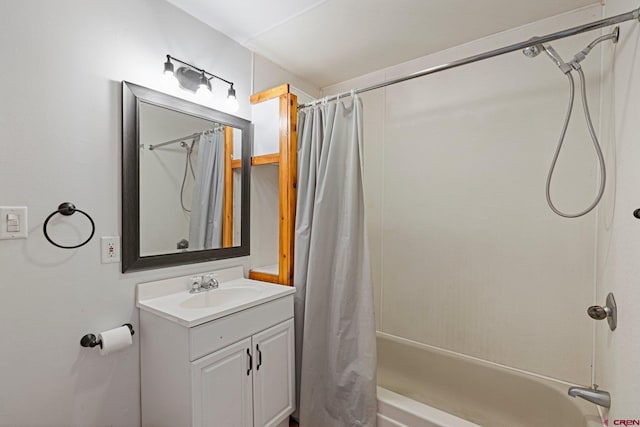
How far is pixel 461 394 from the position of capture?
2000 mm

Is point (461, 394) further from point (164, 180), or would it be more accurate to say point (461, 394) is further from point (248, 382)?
point (164, 180)

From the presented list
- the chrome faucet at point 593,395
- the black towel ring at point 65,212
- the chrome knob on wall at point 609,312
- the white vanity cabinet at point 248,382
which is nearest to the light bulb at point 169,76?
the black towel ring at point 65,212

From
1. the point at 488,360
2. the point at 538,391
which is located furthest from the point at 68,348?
the point at 538,391

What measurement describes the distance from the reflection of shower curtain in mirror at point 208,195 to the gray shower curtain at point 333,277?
0.53 meters

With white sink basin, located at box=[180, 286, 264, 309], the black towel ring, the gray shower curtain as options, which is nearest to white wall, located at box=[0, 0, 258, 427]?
the black towel ring

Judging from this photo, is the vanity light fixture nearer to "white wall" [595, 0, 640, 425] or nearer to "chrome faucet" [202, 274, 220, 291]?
"chrome faucet" [202, 274, 220, 291]

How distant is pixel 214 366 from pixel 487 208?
197 centimetres

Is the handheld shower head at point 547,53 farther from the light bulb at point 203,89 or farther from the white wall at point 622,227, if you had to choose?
the light bulb at point 203,89

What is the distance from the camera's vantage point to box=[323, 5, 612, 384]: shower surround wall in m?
1.74

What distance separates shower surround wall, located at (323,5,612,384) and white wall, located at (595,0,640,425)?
0.18 meters

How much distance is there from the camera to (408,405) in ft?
5.08

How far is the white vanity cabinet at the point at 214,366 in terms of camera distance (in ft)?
4.02

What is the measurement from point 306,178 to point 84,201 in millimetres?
1186

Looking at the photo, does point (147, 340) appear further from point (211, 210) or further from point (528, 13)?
point (528, 13)
